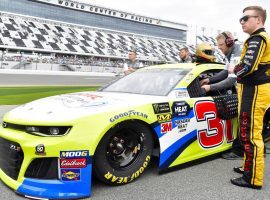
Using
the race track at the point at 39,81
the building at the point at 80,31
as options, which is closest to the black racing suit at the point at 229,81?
the race track at the point at 39,81

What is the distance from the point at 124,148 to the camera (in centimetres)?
317

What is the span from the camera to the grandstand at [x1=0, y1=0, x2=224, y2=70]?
54094 mm

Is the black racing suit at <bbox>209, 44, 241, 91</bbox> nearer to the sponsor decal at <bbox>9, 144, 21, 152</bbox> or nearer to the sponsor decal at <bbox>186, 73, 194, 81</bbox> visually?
the sponsor decal at <bbox>186, 73, 194, 81</bbox>

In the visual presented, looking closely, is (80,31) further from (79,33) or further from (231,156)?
(231,156)

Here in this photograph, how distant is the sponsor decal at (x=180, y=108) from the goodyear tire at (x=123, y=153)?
0.42 metres

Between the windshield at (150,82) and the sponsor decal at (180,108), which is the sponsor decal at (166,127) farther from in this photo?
the windshield at (150,82)

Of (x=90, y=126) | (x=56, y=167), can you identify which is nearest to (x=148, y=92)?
(x=90, y=126)

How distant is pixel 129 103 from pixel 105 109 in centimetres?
33

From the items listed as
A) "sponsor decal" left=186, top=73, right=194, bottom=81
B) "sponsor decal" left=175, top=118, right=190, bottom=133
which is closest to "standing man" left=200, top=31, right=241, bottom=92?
"sponsor decal" left=186, top=73, right=194, bottom=81

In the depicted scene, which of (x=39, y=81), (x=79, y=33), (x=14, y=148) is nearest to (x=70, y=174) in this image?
→ (x=14, y=148)

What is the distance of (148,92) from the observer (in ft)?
12.3

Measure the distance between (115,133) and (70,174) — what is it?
594 mm

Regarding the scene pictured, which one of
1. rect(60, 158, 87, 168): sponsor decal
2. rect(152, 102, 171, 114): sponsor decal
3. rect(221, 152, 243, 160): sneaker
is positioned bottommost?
rect(221, 152, 243, 160): sneaker

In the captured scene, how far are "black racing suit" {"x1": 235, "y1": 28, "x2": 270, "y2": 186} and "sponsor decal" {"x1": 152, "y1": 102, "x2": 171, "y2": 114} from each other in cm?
80
